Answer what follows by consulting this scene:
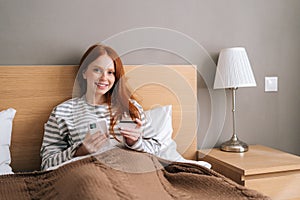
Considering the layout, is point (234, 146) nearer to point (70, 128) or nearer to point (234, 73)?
point (234, 73)

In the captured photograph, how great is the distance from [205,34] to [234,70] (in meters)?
0.29

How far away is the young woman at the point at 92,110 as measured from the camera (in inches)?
Answer: 60.4

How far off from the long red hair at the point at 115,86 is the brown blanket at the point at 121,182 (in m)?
0.29

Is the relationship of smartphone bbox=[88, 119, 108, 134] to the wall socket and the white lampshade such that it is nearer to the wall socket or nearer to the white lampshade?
the white lampshade

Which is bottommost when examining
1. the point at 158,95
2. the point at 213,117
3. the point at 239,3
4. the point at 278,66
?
the point at 213,117

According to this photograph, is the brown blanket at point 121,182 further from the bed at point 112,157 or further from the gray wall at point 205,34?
the gray wall at point 205,34

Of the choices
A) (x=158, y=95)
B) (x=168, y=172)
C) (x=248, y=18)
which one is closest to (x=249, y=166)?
(x=168, y=172)

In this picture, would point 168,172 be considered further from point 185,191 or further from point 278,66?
point 278,66

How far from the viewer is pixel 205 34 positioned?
2010 millimetres

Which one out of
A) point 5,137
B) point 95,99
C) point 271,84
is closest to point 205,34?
point 271,84

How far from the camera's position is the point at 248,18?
6.86ft

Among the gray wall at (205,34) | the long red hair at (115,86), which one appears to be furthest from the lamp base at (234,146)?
the long red hair at (115,86)

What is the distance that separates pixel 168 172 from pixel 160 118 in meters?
0.44

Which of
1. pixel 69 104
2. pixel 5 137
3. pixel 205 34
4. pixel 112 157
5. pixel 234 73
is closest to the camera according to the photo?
pixel 112 157
